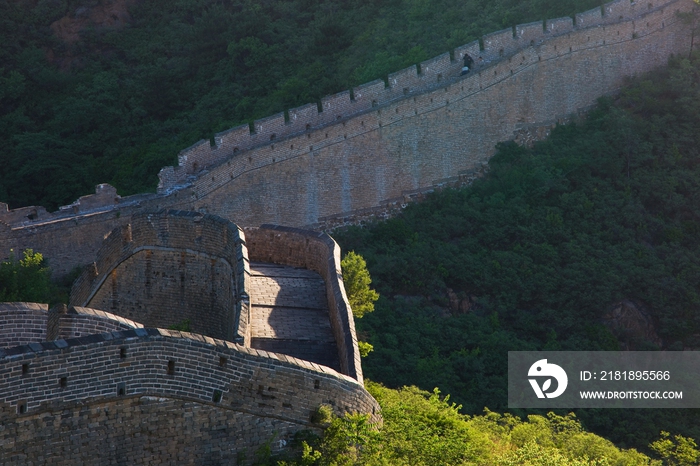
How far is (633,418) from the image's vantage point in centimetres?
2005

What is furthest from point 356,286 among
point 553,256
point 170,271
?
point 553,256

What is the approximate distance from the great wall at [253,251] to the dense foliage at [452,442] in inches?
9.6

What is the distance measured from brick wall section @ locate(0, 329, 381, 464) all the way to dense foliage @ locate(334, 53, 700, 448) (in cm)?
837

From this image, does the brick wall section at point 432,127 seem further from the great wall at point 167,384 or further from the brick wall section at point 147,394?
the brick wall section at point 147,394

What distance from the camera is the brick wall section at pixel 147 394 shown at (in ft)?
32.3

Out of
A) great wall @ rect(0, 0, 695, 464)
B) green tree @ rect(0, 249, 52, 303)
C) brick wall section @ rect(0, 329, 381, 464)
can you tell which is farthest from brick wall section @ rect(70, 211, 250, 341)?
green tree @ rect(0, 249, 52, 303)

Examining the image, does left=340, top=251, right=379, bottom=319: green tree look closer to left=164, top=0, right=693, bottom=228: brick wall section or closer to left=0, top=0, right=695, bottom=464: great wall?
left=0, top=0, right=695, bottom=464: great wall

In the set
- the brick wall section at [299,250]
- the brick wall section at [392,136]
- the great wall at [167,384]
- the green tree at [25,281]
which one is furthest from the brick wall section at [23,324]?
the brick wall section at [392,136]

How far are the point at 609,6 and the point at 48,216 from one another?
11.8 metres

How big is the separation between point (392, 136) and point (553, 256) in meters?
3.43

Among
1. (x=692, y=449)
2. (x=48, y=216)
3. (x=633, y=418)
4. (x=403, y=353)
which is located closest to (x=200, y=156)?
(x=48, y=216)

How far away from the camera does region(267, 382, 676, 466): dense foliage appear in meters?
11.2

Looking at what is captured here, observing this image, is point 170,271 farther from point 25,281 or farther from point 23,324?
point 25,281

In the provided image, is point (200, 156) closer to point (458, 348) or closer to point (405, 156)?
point (405, 156)
